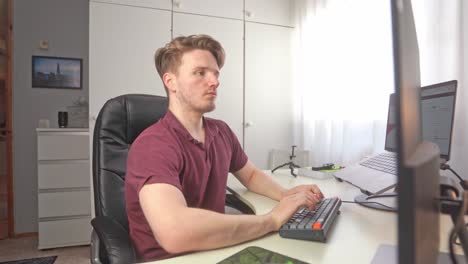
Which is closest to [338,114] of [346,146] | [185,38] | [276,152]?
[346,146]

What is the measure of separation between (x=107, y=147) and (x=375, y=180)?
1055 mm

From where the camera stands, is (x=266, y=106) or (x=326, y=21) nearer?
(x=326, y=21)

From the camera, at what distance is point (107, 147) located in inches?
49.3

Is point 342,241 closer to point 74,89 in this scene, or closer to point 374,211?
point 374,211

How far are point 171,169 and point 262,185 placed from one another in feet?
1.79

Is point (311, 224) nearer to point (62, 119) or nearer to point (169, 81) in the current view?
point (169, 81)

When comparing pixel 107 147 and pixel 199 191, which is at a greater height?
pixel 107 147

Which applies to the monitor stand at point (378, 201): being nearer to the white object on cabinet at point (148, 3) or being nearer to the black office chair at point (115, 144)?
the black office chair at point (115, 144)

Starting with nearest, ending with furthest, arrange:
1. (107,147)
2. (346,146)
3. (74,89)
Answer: (107,147), (346,146), (74,89)

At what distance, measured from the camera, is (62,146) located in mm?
→ 2641

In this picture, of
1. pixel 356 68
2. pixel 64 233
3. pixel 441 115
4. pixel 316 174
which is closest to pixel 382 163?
pixel 441 115

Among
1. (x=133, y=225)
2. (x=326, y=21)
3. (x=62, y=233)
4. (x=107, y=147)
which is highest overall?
(x=326, y=21)

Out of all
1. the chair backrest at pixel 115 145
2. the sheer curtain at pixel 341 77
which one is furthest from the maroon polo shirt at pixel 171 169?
the sheer curtain at pixel 341 77

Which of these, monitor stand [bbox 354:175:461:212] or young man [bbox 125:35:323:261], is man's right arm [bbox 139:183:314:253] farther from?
monitor stand [bbox 354:175:461:212]
